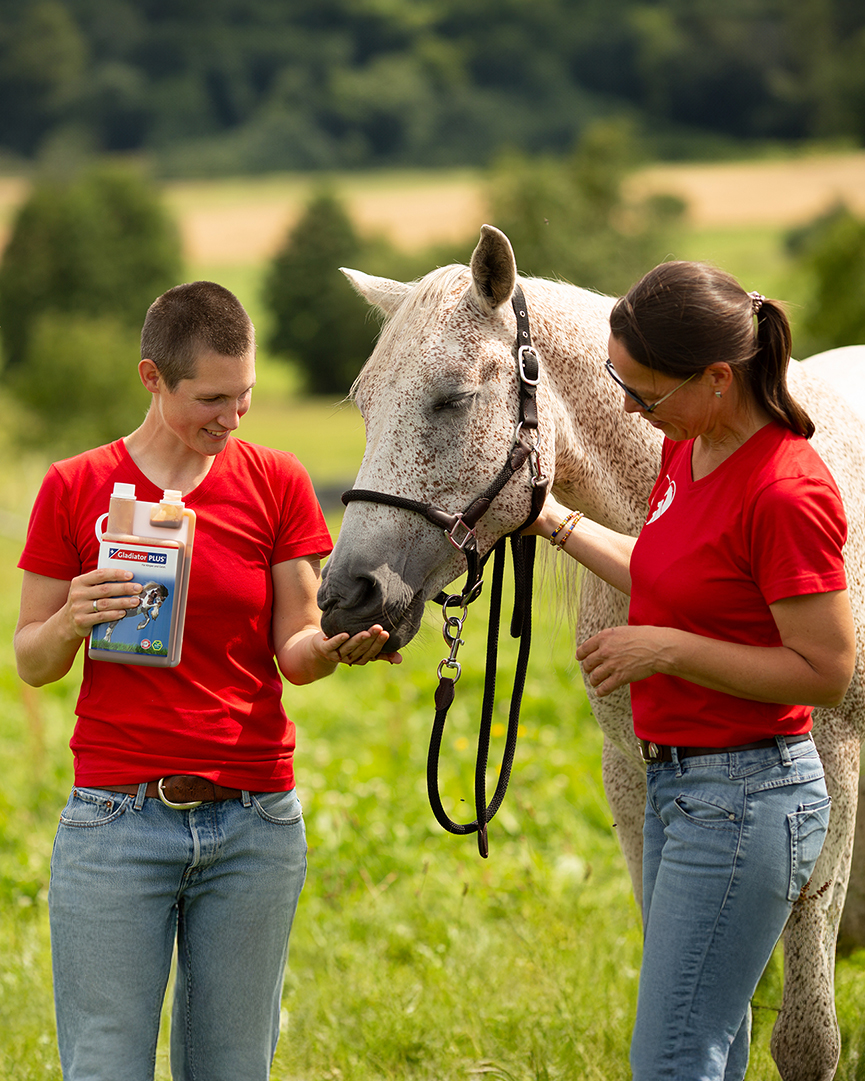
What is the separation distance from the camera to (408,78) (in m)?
104

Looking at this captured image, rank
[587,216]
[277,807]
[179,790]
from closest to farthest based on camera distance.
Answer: [179,790] → [277,807] → [587,216]

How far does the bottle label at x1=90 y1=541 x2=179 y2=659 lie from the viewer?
2098 mm

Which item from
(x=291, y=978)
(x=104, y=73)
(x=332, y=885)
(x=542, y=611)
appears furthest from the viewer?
(x=104, y=73)

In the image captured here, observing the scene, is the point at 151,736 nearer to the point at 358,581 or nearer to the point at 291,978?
the point at 358,581

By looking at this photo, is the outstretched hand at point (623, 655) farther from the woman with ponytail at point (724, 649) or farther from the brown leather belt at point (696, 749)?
the brown leather belt at point (696, 749)

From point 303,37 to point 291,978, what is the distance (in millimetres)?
127150

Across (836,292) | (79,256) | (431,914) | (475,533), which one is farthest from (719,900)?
(79,256)

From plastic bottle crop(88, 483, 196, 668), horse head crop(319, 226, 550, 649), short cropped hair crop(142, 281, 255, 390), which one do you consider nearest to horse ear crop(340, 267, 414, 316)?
horse head crop(319, 226, 550, 649)

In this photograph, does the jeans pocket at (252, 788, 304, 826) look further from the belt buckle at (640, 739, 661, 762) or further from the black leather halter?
the belt buckle at (640, 739, 661, 762)

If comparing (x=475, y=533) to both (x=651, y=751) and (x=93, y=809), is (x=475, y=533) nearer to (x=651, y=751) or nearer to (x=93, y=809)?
Result: (x=651, y=751)

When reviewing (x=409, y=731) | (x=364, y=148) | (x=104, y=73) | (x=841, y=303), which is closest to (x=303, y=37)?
(x=104, y=73)

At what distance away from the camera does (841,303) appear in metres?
25.6

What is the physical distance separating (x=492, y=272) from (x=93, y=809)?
1399 mm

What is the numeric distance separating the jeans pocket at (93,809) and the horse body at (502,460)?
56 centimetres
